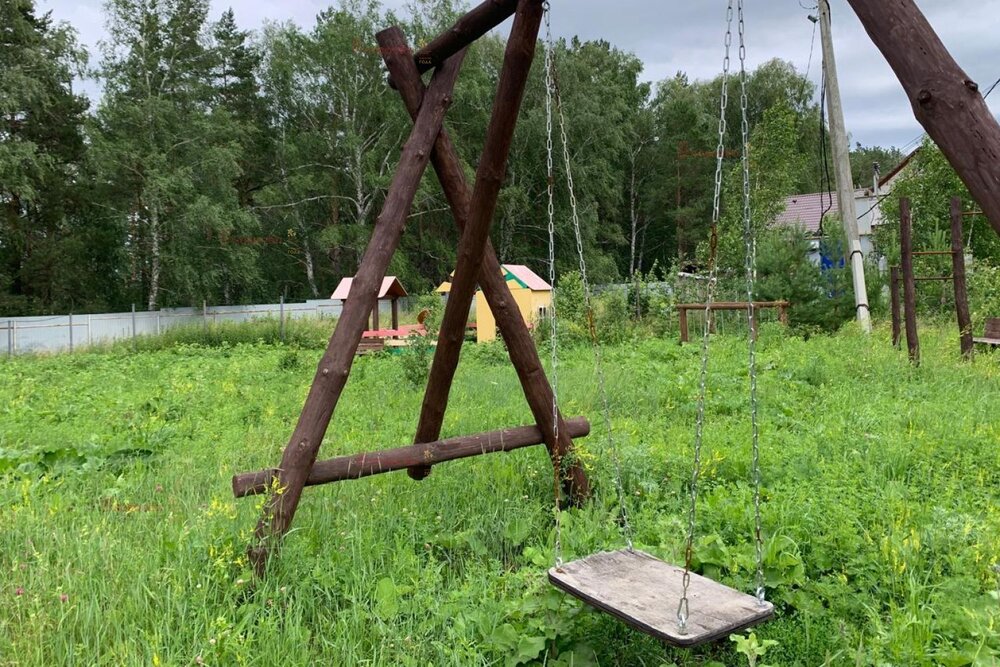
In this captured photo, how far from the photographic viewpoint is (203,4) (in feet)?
87.8

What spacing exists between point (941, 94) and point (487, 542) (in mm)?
2752

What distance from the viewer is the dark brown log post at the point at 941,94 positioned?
A: 1.77 meters

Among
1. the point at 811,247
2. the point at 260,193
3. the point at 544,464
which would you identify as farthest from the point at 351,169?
the point at 544,464

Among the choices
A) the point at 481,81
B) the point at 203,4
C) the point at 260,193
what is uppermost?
the point at 203,4

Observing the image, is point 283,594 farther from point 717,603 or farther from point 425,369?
point 425,369

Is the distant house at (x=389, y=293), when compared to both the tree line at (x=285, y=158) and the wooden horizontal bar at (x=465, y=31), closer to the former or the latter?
the tree line at (x=285, y=158)

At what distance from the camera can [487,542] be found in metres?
3.64

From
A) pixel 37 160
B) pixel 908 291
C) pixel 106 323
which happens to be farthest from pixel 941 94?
pixel 37 160

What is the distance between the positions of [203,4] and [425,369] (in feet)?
78.6

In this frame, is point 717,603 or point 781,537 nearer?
point 717,603

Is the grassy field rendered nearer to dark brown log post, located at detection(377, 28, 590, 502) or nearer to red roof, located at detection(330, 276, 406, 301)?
dark brown log post, located at detection(377, 28, 590, 502)

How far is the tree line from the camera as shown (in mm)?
Answer: 24234

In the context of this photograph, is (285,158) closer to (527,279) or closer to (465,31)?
(527,279)

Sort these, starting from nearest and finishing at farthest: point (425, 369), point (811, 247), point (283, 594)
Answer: point (283, 594), point (425, 369), point (811, 247)
